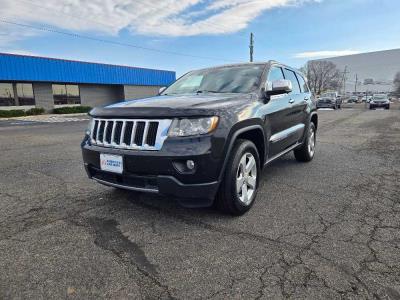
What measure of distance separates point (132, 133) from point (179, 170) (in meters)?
0.63

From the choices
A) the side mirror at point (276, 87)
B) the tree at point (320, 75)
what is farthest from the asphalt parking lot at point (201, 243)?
the tree at point (320, 75)

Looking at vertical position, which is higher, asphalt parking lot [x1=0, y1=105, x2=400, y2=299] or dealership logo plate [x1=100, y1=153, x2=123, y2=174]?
dealership logo plate [x1=100, y1=153, x2=123, y2=174]

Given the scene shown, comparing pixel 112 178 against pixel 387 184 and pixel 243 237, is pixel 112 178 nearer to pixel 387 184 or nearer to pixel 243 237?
pixel 243 237

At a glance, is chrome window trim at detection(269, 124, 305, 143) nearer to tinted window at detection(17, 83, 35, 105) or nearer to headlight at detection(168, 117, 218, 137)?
headlight at detection(168, 117, 218, 137)

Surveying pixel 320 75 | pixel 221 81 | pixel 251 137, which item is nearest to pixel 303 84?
pixel 221 81

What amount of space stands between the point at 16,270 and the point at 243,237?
1.95 meters

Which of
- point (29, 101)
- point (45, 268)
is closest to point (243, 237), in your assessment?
point (45, 268)

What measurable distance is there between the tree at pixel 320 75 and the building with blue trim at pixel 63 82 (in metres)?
66.5

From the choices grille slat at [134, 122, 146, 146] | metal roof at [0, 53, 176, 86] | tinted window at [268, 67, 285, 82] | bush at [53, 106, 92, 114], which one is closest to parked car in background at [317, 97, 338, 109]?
metal roof at [0, 53, 176, 86]

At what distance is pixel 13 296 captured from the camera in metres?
2.19

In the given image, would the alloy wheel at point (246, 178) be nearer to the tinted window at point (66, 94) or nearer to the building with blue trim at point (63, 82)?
the building with blue trim at point (63, 82)

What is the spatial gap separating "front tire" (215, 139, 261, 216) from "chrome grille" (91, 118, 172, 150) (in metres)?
0.77

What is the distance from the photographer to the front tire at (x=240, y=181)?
10.5ft

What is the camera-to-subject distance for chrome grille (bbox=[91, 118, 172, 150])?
3.01 meters
